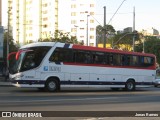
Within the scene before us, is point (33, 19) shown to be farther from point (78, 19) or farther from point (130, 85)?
point (130, 85)

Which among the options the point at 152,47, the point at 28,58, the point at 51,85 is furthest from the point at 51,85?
the point at 152,47

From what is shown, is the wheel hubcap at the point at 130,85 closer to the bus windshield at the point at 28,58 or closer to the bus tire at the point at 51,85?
the bus tire at the point at 51,85

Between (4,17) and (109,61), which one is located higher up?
(4,17)

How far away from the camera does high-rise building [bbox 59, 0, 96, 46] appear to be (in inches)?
5108

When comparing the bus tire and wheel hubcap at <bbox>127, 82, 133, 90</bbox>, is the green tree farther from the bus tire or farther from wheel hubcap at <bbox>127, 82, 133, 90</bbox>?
the bus tire

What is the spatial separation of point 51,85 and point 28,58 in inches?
88.1

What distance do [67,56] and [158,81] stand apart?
58.1 feet

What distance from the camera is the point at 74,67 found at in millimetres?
25750

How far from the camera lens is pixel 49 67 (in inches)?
970

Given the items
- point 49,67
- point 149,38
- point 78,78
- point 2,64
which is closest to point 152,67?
point 78,78

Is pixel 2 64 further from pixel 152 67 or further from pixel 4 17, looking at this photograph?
pixel 4 17

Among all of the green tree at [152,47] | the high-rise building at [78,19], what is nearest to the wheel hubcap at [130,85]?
the green tree at [152,47]

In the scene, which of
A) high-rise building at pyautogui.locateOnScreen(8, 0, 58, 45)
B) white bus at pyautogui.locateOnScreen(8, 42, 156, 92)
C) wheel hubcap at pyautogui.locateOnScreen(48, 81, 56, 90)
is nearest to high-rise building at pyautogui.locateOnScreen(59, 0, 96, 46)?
high-rise building at pyautogui.locateOnScreen(8, 0, 58, 45)

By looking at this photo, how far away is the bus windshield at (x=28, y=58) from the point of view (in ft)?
78.8
